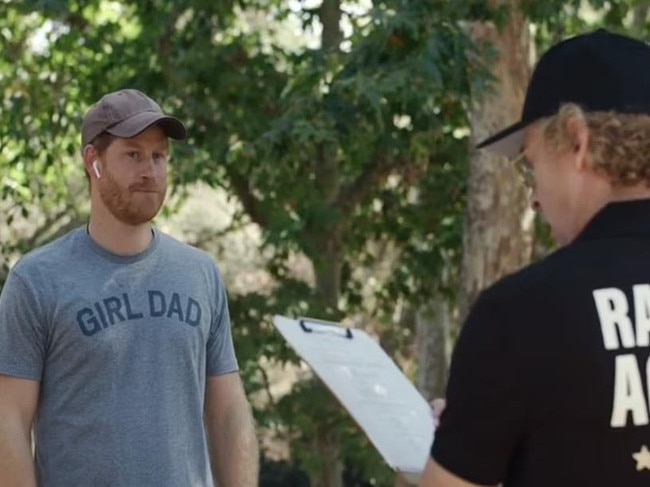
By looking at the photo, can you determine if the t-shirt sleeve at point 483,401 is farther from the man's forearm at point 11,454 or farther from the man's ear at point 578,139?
the man's forearm at point 11,454

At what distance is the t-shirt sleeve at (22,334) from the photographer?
12.2 ft

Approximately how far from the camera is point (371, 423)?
3.23 metres

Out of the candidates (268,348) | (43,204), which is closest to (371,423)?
(268,348)

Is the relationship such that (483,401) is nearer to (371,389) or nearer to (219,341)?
(371,389)

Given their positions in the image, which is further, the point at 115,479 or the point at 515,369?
the point at 115,479

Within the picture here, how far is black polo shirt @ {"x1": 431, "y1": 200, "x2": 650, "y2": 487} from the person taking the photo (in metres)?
2.20

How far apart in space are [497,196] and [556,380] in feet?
28.5

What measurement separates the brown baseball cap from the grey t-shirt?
311 millimetres

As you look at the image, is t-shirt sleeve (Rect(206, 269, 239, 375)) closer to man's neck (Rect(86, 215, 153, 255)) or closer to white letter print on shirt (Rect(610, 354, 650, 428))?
man's neck (Rect(86, 215, 153, 255))

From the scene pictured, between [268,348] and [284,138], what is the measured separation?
160 centimetres

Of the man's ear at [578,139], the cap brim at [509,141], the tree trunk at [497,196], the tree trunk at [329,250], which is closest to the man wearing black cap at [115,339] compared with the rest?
the cap brim at [509,141]

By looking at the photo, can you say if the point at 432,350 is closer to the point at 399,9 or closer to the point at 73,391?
the point at 399,9

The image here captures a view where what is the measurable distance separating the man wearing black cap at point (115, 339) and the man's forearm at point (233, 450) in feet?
0.19

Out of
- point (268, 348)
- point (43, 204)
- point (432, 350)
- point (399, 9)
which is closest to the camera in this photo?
point (399, 9)
